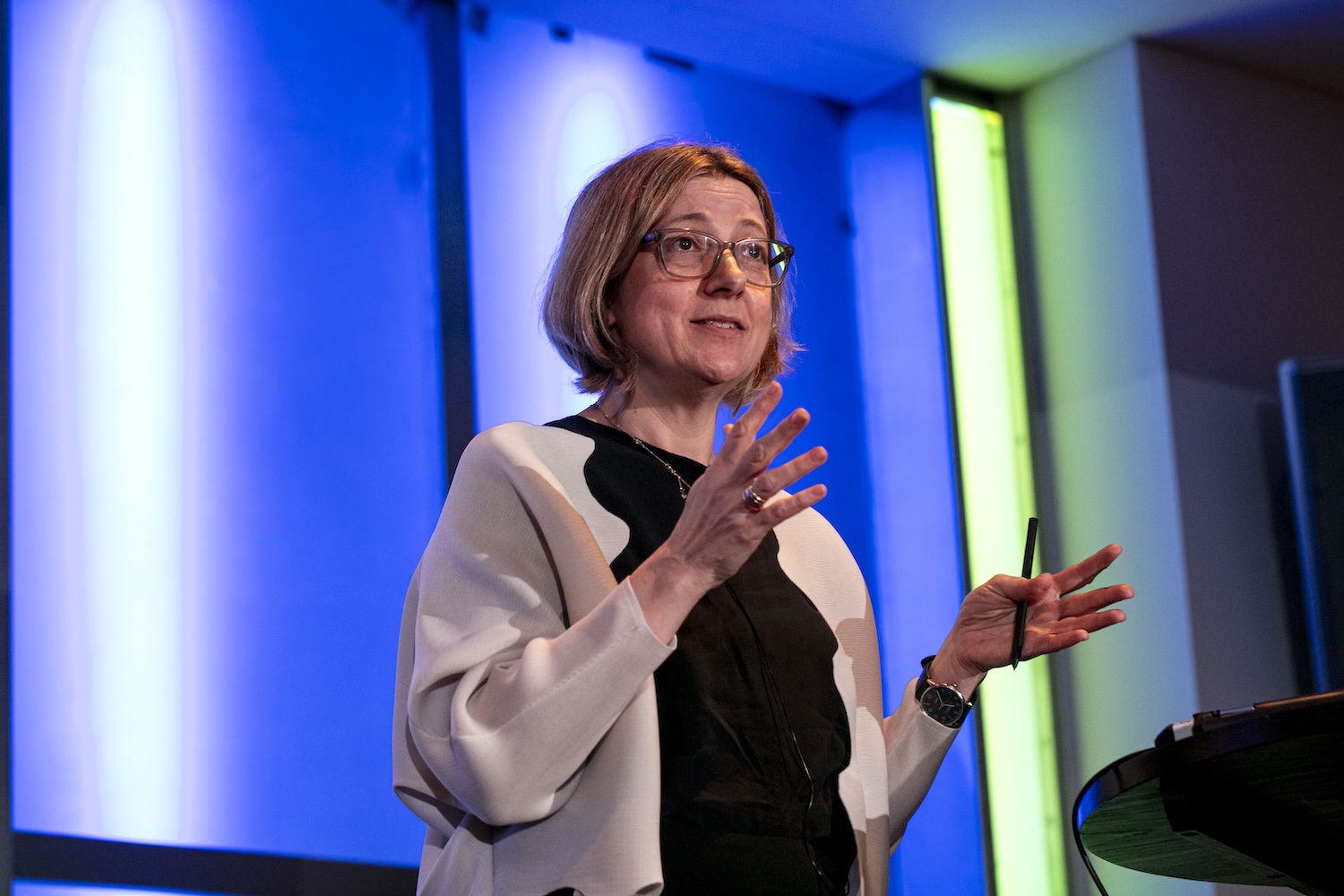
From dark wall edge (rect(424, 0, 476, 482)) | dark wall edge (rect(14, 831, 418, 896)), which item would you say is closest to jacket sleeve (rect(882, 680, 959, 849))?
dark wall edge (rect(14, 831, 418, 896))

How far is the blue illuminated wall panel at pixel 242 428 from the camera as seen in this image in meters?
2.50

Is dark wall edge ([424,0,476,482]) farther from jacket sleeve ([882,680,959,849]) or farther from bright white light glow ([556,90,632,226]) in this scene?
jacket sleeve ([882,680,959,849])

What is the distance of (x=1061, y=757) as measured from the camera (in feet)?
12.1

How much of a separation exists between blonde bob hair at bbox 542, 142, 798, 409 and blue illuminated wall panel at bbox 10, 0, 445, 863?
50.3 inches

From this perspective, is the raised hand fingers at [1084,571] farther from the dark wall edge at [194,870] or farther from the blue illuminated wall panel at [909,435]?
the blue illuminated wall panel at [909,435]

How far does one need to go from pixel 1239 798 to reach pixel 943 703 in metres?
0.63

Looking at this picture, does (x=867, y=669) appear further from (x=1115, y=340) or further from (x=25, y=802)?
(x=1115, y=340)

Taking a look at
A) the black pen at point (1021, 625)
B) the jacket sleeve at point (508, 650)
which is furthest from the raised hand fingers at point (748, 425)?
the black pen at point (1021, 625)

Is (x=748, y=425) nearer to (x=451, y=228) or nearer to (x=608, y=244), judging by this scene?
(x=608, y=244)

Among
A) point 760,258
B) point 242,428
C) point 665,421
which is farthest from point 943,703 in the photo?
point 242,428

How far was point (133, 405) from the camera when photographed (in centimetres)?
264

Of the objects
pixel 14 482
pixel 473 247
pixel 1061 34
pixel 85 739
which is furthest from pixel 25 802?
pixel 1061 34

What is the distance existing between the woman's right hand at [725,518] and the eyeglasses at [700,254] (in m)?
0.43

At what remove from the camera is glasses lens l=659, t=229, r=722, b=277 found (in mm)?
1591
